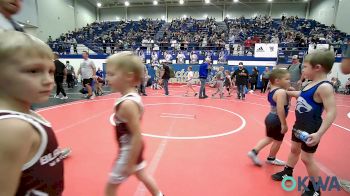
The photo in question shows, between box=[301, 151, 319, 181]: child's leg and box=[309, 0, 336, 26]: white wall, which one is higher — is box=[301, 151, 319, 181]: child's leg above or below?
below

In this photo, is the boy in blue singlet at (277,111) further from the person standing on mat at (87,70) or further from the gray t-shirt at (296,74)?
the person standing on mat at (87,70)

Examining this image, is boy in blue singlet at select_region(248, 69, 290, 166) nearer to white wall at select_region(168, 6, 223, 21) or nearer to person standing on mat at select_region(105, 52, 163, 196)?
person standing on mat at select_region(105, 52, 163, 196)

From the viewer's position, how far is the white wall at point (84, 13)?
29839 mm

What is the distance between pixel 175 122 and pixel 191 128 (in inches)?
25.0

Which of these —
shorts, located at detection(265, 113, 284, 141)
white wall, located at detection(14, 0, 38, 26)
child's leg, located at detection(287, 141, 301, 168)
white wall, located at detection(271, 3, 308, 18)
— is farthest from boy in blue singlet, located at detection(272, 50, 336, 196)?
white wall, located at detection(271, 3, 308, 18)

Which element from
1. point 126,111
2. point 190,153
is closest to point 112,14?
point 190,153

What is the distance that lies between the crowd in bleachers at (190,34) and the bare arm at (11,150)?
740 inches

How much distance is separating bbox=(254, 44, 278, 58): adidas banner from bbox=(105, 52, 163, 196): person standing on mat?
16.4 meters

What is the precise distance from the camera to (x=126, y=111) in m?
1.75

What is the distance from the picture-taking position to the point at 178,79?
1747cm

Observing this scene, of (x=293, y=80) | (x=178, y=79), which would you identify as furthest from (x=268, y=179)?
(x=178, y=79)

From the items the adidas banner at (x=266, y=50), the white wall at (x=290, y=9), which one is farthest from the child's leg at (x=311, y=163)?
the white wall at (x=290, y=9)

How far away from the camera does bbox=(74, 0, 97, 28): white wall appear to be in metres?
29.8

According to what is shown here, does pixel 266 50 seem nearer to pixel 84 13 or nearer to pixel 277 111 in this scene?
pixel 277 111
